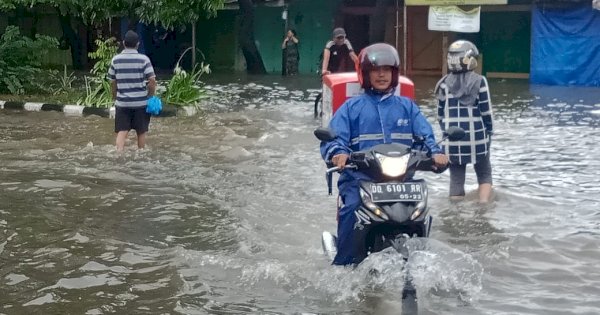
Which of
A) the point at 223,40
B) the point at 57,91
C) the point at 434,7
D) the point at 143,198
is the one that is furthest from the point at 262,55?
the point at 143,198

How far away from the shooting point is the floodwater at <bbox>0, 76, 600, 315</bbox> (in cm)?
551

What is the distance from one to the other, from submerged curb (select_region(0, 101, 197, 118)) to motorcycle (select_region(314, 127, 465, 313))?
11.1 metres

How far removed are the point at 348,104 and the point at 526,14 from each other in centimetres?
2167

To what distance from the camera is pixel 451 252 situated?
638 centimetres

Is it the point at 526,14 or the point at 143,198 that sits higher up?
the point at 526,14

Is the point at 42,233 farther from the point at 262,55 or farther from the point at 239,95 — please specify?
the point at 262,55

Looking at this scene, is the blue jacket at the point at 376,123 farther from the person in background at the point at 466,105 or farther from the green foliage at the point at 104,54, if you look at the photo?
the green foliage at the point at 104,54

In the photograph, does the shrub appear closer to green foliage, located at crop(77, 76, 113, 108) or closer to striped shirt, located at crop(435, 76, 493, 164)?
green foliage, located at crop(77, 76, 113, 108)

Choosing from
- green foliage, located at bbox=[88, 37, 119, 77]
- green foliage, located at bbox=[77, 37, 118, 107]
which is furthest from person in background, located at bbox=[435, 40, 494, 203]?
green foliage, located at bbox=[77, 37, 118, 107]

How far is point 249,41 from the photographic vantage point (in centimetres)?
2884

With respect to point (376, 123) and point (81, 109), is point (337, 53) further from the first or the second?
point (376, 123)

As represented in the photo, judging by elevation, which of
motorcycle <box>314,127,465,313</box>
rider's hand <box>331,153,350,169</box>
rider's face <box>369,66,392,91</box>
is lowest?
motorcycle <box>314,127,465,313</box>

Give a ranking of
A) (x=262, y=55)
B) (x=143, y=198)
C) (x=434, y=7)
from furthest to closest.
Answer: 1. (x=262, y=55)
2. (x=434, y=7)
3. (x=143, y=198)

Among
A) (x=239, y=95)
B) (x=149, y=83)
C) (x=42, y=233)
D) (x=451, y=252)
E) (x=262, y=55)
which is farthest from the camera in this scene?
(x=262, y=55)
